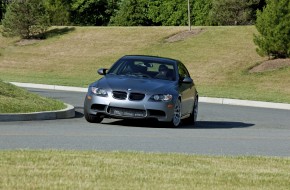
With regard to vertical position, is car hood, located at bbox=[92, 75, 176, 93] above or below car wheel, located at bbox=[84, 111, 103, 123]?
above

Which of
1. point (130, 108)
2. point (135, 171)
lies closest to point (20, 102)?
point (130, 108)

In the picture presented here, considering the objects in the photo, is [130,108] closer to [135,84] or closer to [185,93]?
[135,84]

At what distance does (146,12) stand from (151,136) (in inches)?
2919

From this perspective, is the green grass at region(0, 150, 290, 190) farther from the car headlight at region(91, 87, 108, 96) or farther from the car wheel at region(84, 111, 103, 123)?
the car wheel at region(84, 111, 103, 123)

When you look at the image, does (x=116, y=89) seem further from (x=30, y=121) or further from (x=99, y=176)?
(x=99, y=176)

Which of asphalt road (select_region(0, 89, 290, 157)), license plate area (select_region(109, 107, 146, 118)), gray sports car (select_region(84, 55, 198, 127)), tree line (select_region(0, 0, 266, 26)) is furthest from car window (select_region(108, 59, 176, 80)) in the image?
tree line (select_region(0, 0, 266, 26))

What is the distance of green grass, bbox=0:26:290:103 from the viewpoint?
4203cm

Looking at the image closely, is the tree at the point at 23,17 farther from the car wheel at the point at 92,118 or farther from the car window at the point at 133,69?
the car wheel at the point at 92,118

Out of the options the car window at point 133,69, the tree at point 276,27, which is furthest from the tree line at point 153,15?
the car window at point 133,69

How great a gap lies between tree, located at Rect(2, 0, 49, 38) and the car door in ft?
151

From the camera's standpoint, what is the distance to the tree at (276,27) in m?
44.2

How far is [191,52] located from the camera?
52.7m

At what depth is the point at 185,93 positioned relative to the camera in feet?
62.3

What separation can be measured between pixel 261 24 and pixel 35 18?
80.9 feet
